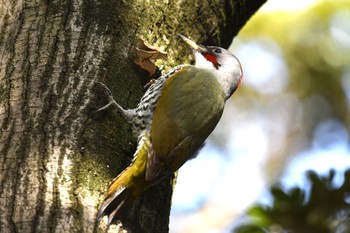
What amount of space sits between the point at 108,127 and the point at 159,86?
0.59 meters

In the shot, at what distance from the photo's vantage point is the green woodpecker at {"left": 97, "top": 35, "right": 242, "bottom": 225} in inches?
141

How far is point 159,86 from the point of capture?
4.11 m

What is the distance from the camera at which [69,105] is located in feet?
11.5

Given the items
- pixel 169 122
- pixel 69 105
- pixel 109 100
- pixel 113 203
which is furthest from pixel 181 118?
pixel 113 203

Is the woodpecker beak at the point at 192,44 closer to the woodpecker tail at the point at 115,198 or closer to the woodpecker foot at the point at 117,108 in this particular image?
the woodpecker foot at the point at 117,108

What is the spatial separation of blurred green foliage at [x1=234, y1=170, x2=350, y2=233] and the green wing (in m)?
0.66

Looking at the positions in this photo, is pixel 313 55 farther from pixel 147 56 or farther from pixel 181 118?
pixel 147 56

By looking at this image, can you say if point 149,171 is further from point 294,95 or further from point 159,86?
point 294,95

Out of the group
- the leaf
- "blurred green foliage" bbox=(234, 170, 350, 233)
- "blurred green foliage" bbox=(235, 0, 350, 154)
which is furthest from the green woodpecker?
"blurred green foliage" bbox=(235, 0, 350, 154)

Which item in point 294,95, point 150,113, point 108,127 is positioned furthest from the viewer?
point 294,95

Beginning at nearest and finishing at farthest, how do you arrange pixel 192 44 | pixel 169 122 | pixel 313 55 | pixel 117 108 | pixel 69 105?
pixel 69 105, pixel 117 108, pixel 169 122, pixel 192 44, pixel 313 55

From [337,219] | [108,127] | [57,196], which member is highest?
[108,127]

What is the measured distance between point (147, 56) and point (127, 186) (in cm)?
75

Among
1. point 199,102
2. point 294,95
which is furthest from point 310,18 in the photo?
point 199,102
